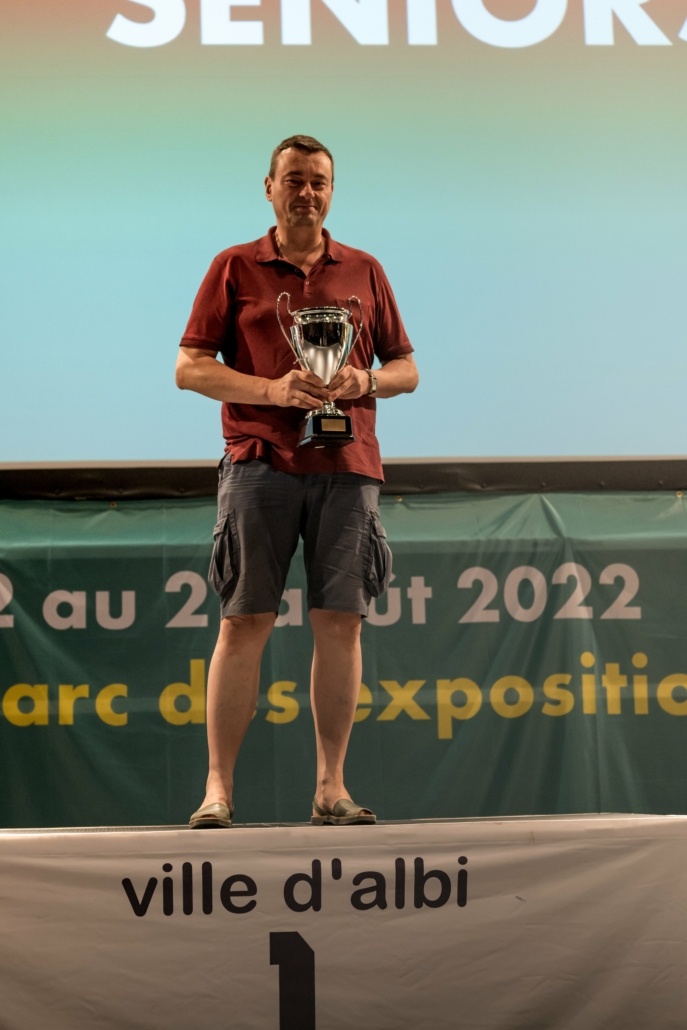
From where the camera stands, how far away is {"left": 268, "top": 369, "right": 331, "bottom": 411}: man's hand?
2078 mm

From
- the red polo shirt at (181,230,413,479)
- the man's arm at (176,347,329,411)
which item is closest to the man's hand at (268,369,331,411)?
the man's arm at (176,347,329,411)

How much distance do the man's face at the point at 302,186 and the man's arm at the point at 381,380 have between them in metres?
0.30

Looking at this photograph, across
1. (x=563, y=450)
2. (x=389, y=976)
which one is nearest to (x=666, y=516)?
(x=563, y=450)

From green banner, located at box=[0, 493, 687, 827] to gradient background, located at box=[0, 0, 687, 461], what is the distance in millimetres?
260

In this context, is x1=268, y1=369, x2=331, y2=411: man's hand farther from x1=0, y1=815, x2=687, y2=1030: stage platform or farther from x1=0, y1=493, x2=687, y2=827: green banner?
A: x1=0, y1=493, x2=687, y2=827: green banner

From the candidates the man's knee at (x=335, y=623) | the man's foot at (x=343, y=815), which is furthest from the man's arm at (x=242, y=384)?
the man's foot at (x=343, y=815)

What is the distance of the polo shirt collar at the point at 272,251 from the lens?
2242mm

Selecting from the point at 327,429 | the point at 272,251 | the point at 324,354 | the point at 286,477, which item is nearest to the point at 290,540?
the point at 286,477

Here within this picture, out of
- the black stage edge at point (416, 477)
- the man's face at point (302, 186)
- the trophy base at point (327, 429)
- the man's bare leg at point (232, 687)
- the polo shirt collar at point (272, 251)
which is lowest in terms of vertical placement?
the man's bare leg at point (232, 687)

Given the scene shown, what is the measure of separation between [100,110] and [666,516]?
190 cm

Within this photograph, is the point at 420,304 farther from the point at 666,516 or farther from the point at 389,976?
the point at 389,976

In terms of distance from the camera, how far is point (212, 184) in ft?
10.6

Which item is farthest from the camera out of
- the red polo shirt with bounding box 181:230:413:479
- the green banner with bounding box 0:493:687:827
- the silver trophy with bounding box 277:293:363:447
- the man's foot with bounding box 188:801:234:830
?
the green banner with bounding box 0:493:687:827

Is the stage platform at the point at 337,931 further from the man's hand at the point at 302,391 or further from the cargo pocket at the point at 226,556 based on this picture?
the man's hand at the point at 302,391
